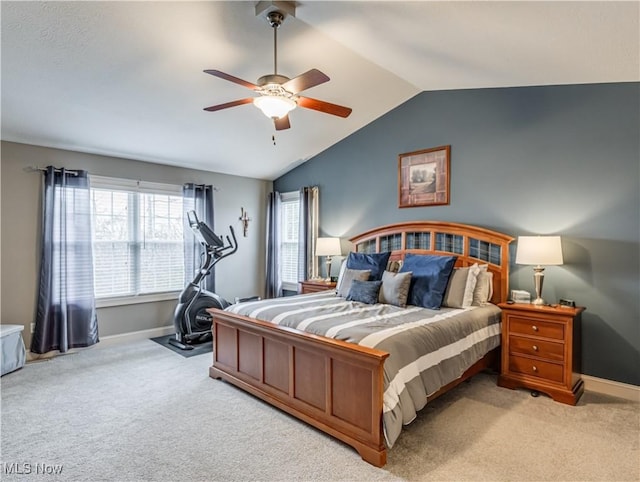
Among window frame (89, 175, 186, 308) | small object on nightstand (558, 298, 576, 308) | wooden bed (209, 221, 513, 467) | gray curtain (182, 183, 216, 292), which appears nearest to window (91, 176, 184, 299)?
window frame (89, 175, 186, 308)

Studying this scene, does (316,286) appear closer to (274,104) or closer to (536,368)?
(536,368)

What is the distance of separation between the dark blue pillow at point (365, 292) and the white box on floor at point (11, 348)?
3.56 m

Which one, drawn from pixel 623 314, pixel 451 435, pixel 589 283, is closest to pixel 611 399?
pixel 623 314

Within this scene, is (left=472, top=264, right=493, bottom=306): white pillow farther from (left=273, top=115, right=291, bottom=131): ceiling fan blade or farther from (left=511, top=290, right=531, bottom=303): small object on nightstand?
(left=273, top=115, right=291, bottom=131): ceiling fan blade

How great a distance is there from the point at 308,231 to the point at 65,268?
10.8 ft

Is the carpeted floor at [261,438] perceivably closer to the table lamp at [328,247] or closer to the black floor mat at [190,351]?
the black floor mat at [190,351]

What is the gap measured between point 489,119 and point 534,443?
318 centimetres

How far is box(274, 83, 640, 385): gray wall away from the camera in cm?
328

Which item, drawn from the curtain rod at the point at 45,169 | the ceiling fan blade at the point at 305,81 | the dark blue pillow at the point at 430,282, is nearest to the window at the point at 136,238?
the curtain rod at the point at 45,169

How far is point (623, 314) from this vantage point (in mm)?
3299

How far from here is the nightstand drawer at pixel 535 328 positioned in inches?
126

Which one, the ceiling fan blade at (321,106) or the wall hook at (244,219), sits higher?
the ceiling fan blade at (321,106)

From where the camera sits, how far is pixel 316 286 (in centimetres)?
516

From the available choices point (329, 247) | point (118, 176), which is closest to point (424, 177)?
point (329, 247)
